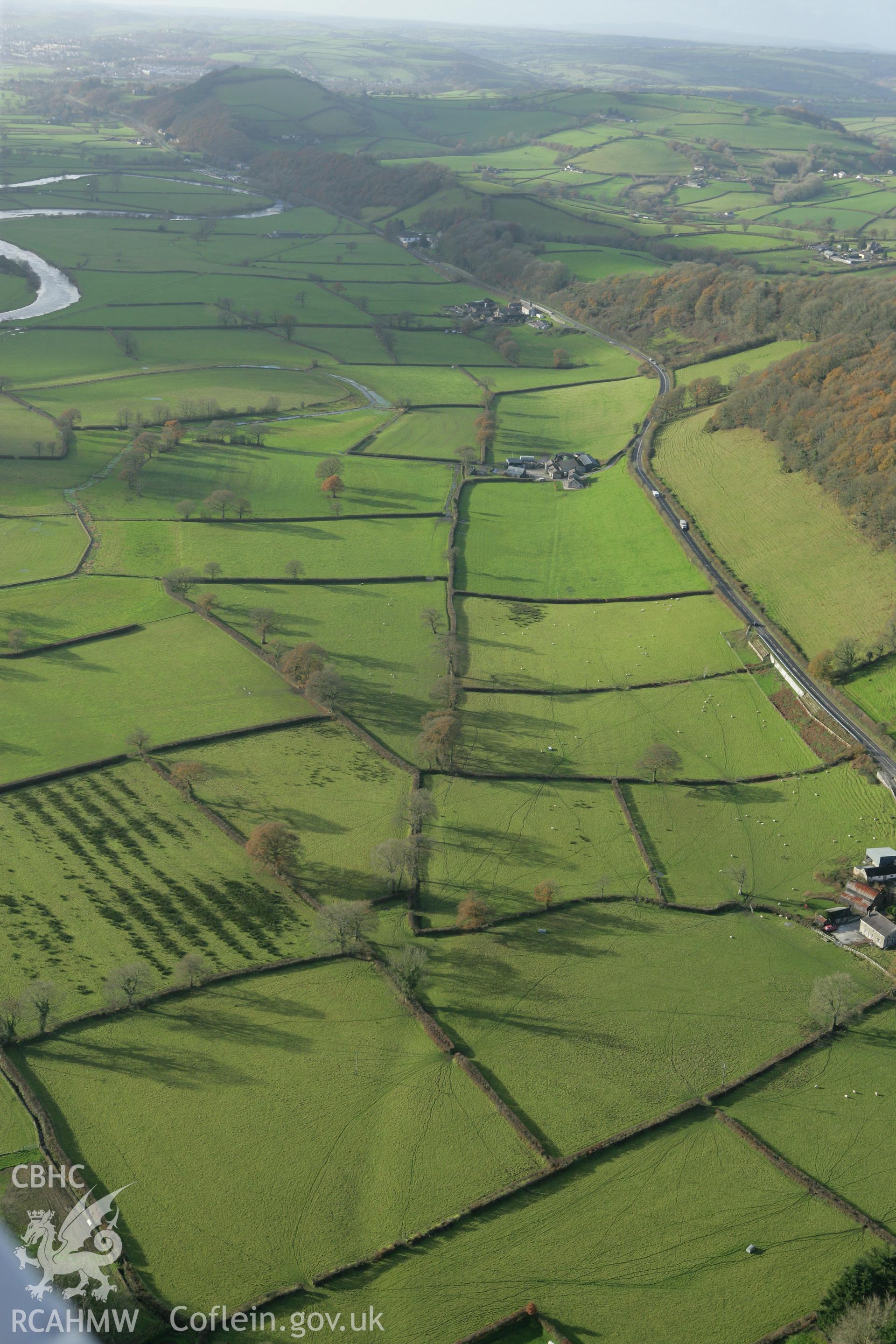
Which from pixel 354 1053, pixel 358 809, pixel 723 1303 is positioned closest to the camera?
pixel 723 1303

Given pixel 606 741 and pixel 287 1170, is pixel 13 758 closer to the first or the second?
pixel 287 1170

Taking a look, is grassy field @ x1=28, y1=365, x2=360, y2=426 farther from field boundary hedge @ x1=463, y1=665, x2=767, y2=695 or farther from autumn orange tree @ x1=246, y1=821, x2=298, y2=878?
autumn orange tree @ x1=246, y1=821, x2=298, y2=878

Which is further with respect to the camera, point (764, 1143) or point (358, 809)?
point (358, 809)

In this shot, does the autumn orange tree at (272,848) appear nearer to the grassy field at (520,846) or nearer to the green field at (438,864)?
the green field at (438,864)

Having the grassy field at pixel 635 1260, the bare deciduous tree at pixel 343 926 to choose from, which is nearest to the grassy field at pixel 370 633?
the bare deciduous tree at pixel 343 926

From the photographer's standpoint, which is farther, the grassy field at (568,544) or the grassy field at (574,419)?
the grassy field at (574,419)

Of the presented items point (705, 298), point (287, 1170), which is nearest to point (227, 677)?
point (287, 1170)

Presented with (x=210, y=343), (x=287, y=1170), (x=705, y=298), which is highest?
(x=705, y=298)

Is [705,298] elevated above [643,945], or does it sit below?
above
